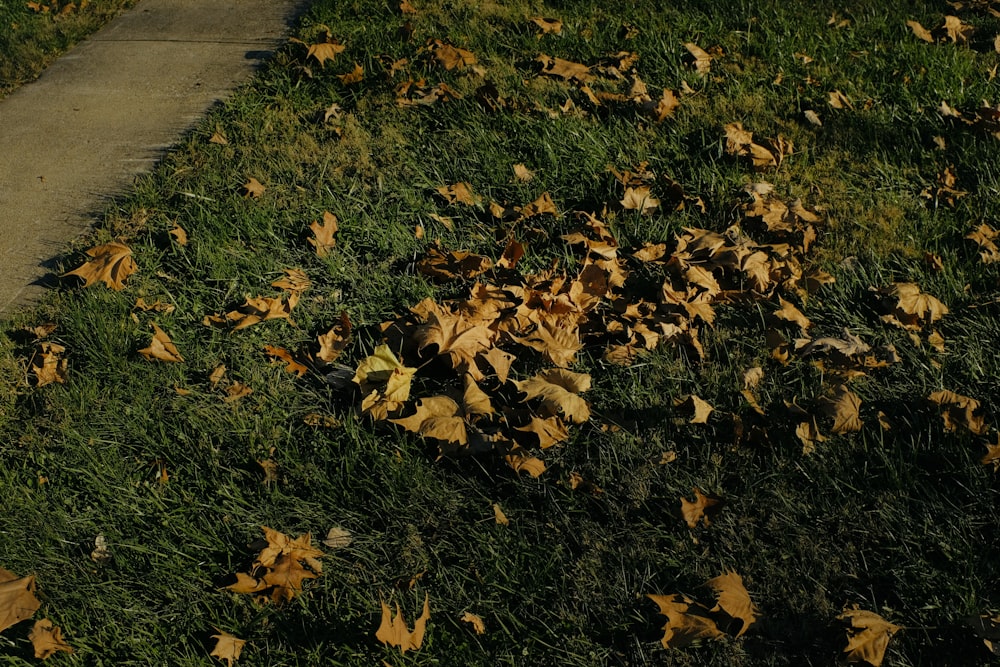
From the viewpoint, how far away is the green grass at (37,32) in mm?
5039

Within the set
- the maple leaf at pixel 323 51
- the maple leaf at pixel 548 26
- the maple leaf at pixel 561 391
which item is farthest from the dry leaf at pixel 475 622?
the maple leaf at pixel 548 26

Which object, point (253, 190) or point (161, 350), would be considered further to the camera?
point (253, 190)

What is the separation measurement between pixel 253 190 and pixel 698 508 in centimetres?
236

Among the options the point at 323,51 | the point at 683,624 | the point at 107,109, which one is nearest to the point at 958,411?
the point at 683,624

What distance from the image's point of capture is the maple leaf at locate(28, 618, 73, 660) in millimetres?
2387

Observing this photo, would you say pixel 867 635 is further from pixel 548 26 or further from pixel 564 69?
pixel 548 26

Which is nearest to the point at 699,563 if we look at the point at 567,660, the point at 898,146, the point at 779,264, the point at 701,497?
the point at 701,497

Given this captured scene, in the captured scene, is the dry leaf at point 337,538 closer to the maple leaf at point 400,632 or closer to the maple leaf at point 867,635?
the maple leaf at point 400,632

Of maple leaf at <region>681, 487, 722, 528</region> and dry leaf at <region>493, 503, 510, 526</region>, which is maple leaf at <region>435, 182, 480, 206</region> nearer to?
dry leaf at <region>493, 503, 510, 526</region>

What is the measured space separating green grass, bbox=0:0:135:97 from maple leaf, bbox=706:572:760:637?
449 cm

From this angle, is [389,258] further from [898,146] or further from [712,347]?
[898,146]

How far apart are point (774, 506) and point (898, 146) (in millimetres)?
2242

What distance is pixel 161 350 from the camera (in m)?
3.19

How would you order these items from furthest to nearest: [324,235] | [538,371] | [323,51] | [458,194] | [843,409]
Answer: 1. [323,51]
2. [458,194]
3. [324,235]
4. [538,371]
5. [843,409]
